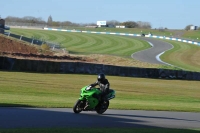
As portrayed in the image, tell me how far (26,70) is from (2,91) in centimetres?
1109

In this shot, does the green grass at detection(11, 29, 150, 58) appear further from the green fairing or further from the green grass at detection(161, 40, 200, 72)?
the green fairing

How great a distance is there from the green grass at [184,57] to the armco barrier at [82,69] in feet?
58.2

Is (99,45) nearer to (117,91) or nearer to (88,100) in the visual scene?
(117,91)

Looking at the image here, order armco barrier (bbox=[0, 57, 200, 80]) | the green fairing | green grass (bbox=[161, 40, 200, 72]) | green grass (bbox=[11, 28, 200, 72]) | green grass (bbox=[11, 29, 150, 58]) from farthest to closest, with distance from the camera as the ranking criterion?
1. green grass (bbox=[11, 29, 150, 58])
2. green grass (bbox=[11, 28, 200, 72])
3. green grass (bbox=[161, 40, 200, 72])
4. armco barrier (bbox=[0, 57, 200, 80])
5. the green fairing

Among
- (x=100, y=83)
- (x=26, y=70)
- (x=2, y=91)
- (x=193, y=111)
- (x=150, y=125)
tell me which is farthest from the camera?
(x=26, y=70)

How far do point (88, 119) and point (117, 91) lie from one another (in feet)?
47.6

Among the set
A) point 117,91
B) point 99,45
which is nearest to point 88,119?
point 117,91

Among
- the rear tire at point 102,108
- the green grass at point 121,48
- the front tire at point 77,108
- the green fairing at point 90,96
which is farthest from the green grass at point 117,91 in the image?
the green grass at point 121,48

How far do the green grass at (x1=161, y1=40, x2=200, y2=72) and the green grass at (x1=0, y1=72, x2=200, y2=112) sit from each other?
24.0 meters

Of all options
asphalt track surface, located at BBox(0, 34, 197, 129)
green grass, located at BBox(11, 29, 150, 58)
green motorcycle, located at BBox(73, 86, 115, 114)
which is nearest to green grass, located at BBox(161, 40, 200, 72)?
green grass, located at BBox(11, 29, 150, 58)

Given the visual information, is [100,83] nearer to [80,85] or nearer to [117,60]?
[80,85]

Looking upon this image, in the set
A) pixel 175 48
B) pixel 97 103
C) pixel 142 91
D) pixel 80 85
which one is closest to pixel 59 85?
pixel 80 85

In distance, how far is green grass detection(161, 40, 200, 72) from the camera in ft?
214

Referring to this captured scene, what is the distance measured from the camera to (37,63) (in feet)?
118
